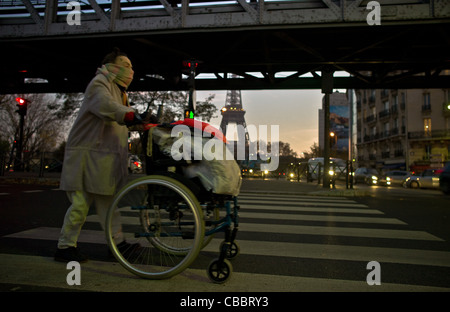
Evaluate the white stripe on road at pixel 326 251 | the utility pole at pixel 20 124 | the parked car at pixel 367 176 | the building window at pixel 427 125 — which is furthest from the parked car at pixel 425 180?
the building window at pixel 427 125

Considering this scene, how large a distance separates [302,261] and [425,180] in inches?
896

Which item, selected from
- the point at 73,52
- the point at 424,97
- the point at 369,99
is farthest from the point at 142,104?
the point at 369,99

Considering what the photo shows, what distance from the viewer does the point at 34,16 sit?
392 inches

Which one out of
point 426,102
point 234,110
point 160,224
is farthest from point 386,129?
point 234,110

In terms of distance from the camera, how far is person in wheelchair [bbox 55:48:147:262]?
2.71m

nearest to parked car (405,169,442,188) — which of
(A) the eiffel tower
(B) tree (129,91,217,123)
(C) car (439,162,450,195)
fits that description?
(C) car (439,162,450,195)

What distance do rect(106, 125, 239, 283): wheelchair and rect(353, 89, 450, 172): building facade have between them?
130ft

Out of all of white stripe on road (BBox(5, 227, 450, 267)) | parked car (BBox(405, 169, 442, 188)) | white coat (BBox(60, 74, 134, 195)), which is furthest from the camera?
parked car (BBox(405, 169, 442, 188))

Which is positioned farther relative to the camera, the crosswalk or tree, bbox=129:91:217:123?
tree, bbox=129:91:217:123

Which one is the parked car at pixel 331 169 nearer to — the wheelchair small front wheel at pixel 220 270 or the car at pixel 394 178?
the car at pixel 394 178

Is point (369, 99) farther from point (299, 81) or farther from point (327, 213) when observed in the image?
point (327, 213)

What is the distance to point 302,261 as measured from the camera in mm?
3027

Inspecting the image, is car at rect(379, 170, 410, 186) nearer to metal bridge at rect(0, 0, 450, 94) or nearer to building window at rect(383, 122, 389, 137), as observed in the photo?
metal bridge at rect(0, 0, 450, 94)

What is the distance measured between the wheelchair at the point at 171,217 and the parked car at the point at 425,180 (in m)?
22.9
